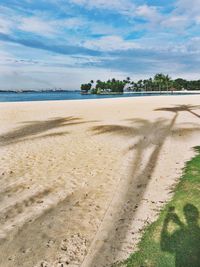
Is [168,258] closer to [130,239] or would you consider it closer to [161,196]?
[130,239]

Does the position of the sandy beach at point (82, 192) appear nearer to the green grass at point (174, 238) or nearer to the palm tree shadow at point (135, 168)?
the palm tree shadow at point (135, 168)

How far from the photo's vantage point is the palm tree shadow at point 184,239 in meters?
5.23

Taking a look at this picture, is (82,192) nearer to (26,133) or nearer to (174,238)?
(174,238)

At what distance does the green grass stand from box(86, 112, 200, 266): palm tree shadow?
0.52 meters

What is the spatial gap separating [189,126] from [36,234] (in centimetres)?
1680

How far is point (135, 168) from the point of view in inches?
443

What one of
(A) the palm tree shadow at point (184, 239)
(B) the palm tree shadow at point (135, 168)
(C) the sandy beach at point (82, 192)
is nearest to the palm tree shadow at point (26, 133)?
(C) the sandy beach at point (82, 192)

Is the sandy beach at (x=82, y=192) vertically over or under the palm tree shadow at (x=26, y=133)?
over

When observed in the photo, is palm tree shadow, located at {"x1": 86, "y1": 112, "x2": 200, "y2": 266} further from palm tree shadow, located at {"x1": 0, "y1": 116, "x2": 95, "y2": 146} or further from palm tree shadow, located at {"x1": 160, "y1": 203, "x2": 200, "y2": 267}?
palm tree shadow, located at {"x1": 0, "y1": 116, "x2": 95, "y2": 146}

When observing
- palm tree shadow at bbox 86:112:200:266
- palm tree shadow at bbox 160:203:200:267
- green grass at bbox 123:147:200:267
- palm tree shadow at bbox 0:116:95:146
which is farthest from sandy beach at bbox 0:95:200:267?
palm tree shadow at bbox 160:203:200:267

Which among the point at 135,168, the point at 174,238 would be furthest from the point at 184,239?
the point at 135,168

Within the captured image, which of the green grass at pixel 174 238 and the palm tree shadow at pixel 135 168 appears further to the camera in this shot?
the palm tree shadow at pixel 135 168

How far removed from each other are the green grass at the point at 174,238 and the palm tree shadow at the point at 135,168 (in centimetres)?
52

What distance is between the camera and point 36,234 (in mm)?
6500
